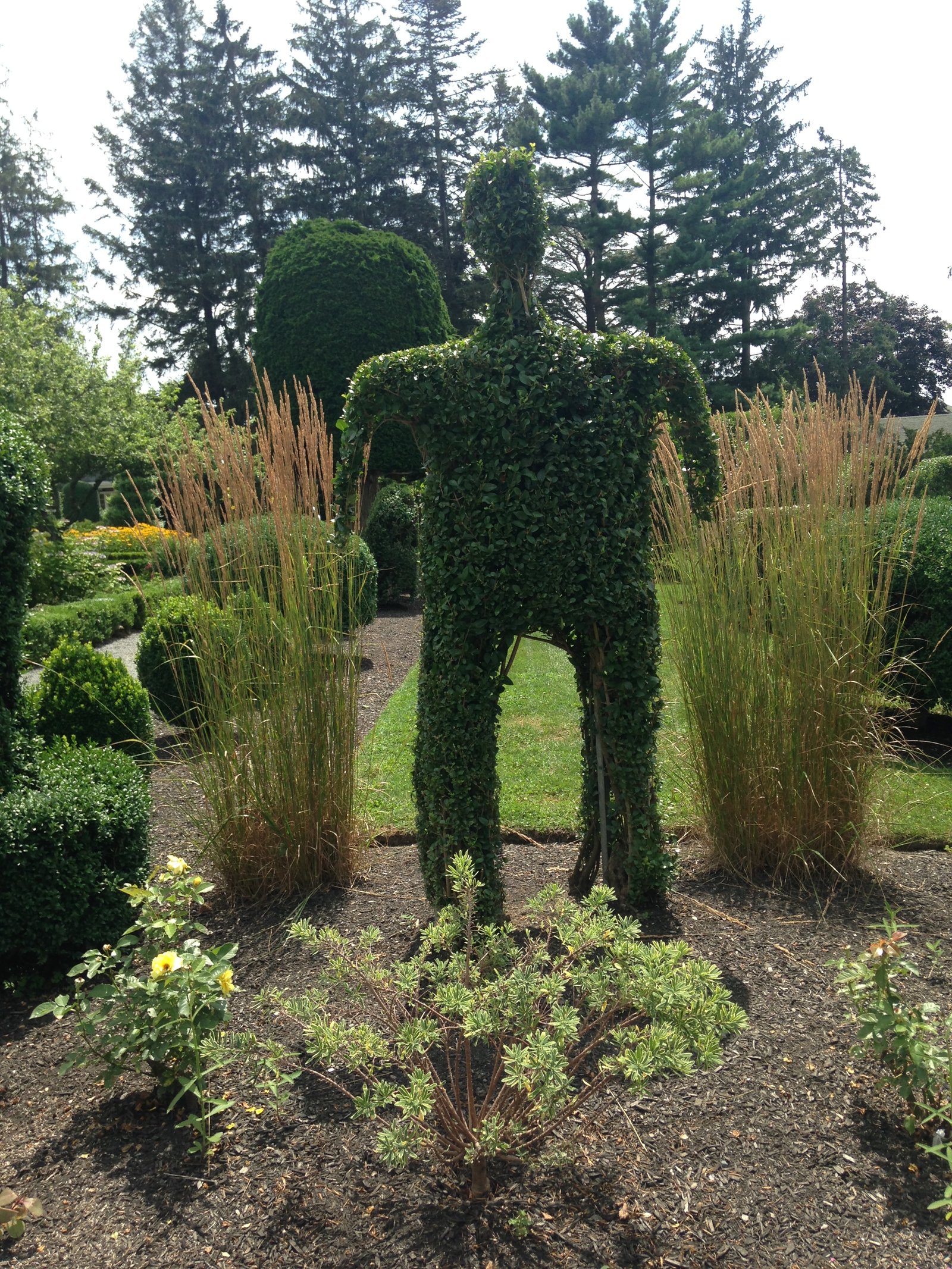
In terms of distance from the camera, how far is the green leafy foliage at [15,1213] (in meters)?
1.98

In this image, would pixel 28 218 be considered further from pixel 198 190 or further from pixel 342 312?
pixel 342 312

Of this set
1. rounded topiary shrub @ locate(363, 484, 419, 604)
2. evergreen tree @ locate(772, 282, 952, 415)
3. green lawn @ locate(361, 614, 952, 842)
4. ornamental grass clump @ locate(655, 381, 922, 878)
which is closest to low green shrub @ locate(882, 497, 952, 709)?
green lawn @ locate(361, 614, 952, 842)

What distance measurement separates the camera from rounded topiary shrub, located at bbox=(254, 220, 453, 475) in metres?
14.6

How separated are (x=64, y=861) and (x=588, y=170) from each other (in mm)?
22468

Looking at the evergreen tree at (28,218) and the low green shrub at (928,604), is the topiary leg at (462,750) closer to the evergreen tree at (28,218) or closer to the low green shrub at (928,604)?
the low green shrub at (928,604)

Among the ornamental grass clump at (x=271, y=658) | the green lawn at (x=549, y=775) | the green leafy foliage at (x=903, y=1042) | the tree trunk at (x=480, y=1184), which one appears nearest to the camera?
the tree trunk at (x=480, y=1184)

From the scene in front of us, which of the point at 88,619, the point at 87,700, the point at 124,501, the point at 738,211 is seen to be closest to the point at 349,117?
the point at 738,211

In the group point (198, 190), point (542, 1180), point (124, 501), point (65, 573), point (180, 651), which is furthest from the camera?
point (198, 190)

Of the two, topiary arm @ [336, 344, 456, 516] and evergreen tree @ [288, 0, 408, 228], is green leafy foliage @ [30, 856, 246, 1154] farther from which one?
evergreen tree @ [288, 0, 408, 228]

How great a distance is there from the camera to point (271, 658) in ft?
11.9

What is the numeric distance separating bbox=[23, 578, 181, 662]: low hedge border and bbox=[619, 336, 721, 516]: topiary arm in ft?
18.9

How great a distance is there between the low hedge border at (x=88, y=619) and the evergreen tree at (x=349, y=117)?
56.1 ft

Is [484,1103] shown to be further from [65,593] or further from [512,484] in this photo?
[65,593]

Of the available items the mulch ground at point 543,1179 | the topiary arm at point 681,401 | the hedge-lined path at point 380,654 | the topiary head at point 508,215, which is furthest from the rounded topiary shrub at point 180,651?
the topiary arm at point 681,401
